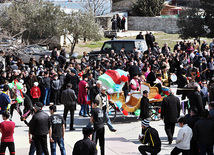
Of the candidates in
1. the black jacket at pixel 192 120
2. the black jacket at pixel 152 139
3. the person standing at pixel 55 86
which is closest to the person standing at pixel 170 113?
the black jacket at pixel 192 120

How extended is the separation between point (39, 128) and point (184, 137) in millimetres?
3698

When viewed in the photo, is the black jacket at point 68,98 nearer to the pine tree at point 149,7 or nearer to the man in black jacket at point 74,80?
the man in black jacket at point 74,80

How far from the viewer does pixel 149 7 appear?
52.3 metres

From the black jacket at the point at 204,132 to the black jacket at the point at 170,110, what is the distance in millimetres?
2777

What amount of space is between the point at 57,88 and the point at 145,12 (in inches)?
1394

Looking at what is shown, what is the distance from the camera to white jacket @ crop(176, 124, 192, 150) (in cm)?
1019

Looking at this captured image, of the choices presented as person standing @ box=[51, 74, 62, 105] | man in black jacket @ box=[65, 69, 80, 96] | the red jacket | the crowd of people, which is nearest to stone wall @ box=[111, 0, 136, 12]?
the crowd of people

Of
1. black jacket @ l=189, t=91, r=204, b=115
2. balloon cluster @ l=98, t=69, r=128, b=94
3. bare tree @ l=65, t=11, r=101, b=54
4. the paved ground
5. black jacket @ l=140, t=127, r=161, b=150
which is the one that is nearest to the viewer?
black jacket @ l=140, t=127, r=161, b=150

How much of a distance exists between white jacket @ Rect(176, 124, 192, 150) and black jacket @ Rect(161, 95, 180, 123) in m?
2.69

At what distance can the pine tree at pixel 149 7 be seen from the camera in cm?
5242

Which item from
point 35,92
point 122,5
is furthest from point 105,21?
point 35,92

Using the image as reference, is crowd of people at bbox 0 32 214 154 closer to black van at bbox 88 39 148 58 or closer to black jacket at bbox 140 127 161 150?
black jacket at bbox 140 127 161 150

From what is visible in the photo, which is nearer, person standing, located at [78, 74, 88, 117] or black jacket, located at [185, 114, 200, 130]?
black jacket, located at [185, 114, 200, 130]

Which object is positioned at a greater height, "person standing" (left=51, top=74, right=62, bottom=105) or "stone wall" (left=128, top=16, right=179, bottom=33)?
"stone wall" (left=128, top=16, right=179, bottom=33)
